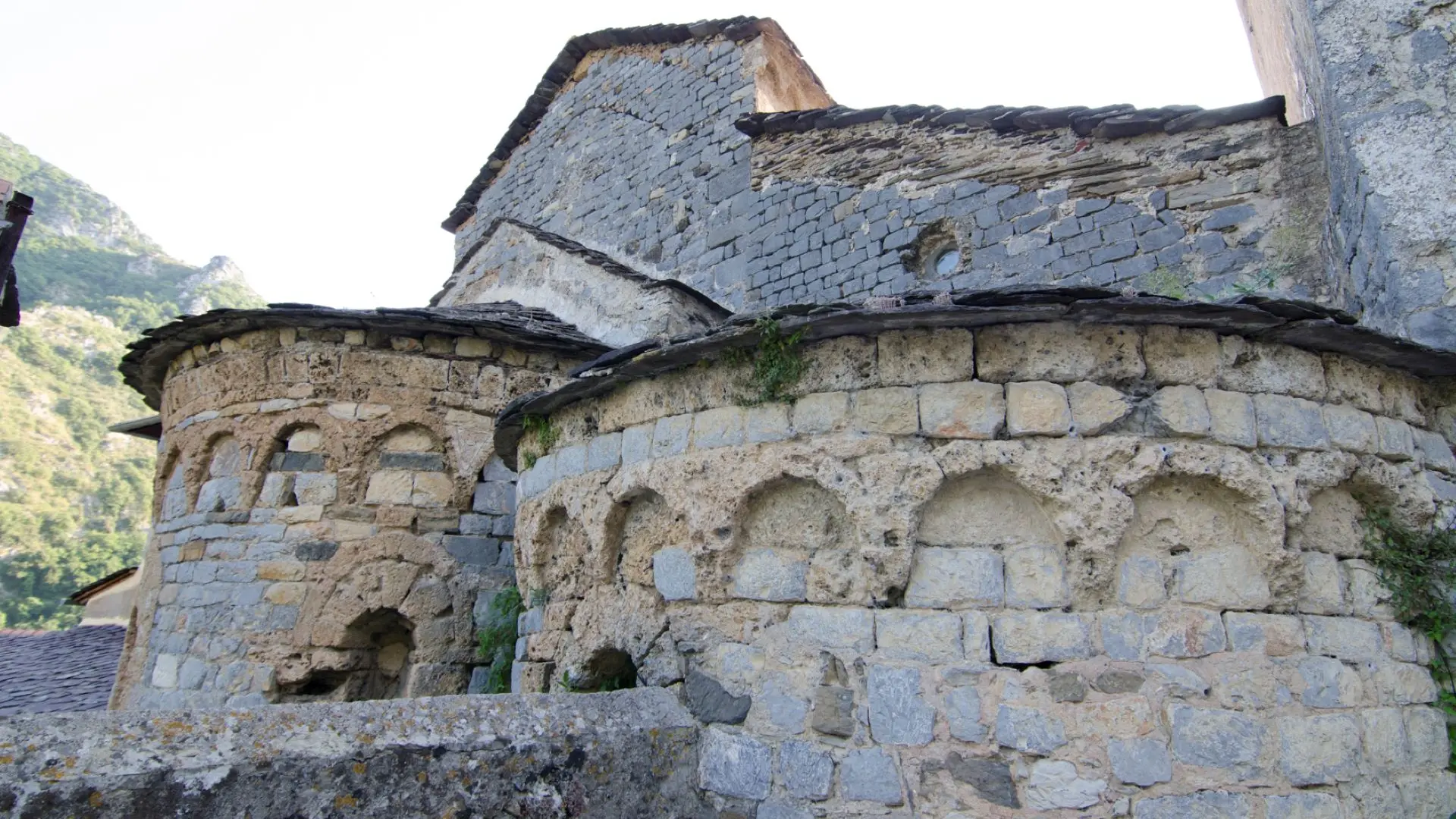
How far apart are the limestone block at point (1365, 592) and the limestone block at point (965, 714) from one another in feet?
4.18

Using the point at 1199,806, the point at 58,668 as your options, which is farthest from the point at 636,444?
the point at 58,668

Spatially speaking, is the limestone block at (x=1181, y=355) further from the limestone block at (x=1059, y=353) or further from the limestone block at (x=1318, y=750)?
the limestone block at (x=1318, y=750)

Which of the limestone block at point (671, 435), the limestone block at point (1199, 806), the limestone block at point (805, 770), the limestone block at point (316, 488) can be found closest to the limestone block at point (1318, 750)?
the limestone block at point (1199, 806)

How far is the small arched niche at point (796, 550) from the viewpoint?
2.69 m

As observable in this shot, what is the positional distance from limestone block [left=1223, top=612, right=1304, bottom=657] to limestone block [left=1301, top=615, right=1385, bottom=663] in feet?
0.20

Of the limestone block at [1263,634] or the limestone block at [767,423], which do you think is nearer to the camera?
the limestone block at [1263,634]

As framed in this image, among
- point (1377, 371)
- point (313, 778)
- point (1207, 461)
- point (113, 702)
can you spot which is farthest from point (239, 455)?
point (1377, 371)

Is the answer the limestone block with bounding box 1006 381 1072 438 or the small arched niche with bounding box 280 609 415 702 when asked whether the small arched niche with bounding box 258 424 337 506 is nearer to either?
the small arched niche with bounding box 280 609 415 702

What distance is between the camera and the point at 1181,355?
2650mm

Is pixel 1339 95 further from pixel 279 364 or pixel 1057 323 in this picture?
pixel 279 364

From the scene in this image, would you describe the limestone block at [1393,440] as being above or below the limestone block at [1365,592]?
above

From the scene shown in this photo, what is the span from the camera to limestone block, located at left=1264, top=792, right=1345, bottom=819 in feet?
7.57

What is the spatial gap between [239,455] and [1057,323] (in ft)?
15.4

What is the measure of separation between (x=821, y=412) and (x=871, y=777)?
43.9 inches
